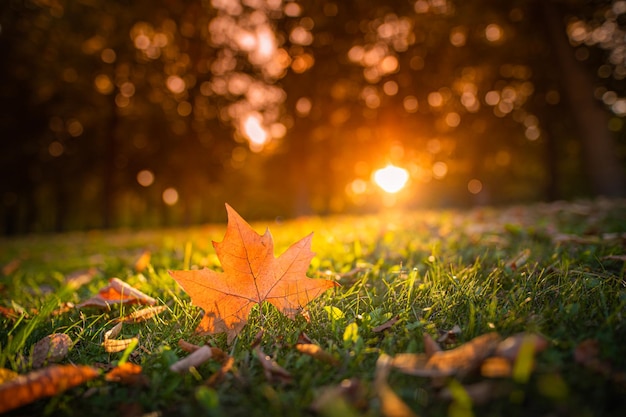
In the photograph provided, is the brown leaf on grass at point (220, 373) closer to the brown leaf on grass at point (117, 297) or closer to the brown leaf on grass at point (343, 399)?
the brown leaf on grass at point (343, 399)

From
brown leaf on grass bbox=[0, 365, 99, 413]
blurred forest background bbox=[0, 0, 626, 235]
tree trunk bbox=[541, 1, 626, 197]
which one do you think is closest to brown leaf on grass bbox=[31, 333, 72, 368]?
brown leaf on grass bbox=[0, 365, 99, 413]

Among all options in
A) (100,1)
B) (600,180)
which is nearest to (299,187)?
(100,1)

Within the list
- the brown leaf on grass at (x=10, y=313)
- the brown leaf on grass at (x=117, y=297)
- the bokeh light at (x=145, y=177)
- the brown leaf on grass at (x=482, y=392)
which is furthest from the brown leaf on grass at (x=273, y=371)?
the bokeh light at (x=145, y=177)

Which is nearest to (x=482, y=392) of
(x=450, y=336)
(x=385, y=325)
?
(x=450, y=336)

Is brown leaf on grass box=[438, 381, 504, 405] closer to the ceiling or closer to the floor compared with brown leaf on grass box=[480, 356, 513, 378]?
closer to the floor

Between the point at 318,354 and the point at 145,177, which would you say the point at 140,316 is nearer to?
the point at 318,354

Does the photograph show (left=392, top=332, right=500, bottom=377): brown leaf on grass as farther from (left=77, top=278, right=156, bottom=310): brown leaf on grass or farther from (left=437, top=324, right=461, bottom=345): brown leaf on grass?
(left=77, top=278, right=156, bottom=310): brown leaf on grass

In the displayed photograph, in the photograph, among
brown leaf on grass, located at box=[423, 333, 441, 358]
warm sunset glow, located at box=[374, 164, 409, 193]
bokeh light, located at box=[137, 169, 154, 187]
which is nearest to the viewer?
brown leaf on grass, located at box=[423, 333, 441, 358]

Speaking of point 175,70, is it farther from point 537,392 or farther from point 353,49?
point 537,392
